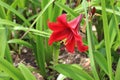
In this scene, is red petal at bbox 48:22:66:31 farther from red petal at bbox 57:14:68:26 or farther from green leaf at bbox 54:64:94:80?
green leaf at bbox 54:64:94:80

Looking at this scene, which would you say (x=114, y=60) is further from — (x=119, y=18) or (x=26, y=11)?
(x=26, y=11)

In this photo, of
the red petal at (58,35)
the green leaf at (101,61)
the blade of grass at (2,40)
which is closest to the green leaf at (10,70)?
the blade of grass at (2,40)

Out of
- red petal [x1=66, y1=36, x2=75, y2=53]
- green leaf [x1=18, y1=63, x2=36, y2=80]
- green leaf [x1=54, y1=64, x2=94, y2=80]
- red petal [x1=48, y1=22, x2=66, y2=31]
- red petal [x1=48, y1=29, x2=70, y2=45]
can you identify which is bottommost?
green leaf [x1=54, y1=64, x2=94, y2=80]

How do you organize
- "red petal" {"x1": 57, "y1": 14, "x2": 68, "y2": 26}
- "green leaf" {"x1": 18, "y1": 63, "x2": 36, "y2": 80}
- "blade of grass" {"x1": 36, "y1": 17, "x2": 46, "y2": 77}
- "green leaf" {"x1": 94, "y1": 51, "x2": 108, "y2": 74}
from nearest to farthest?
"red petal" {"x1": 57, "y1": 14, "x2": 68, "y2": 26} → "green leaf" {"x1": 18, "y1": 63, "x2": 36, "y2": 80} → "green leaf" {"x1": 94, "y1": 51, "x2": 108, "y2": 74} → "blade of grass" {"x1": 36, "y1": 17, "x2": 46, "y2": 77}

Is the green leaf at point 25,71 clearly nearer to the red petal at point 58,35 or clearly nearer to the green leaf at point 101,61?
the red petal at point 58,35

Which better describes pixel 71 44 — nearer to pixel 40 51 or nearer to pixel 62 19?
pixel 62 19

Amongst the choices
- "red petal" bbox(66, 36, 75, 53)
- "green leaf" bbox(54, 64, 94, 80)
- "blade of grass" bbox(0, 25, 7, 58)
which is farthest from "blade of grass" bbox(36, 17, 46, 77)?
"red petal" bbox(66, 36, 75, 53)

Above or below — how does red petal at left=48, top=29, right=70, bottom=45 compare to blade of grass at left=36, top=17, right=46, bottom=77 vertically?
above

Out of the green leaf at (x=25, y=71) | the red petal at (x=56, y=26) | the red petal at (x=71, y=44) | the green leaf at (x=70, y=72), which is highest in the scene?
the red petal at (x=56, y=26)

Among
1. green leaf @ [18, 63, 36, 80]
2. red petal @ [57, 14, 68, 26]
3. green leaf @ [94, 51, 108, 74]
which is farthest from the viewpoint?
green leaf @ [94, 51, 108, 74]

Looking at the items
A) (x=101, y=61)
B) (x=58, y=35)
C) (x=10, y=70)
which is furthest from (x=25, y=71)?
(x=101, y=61)
